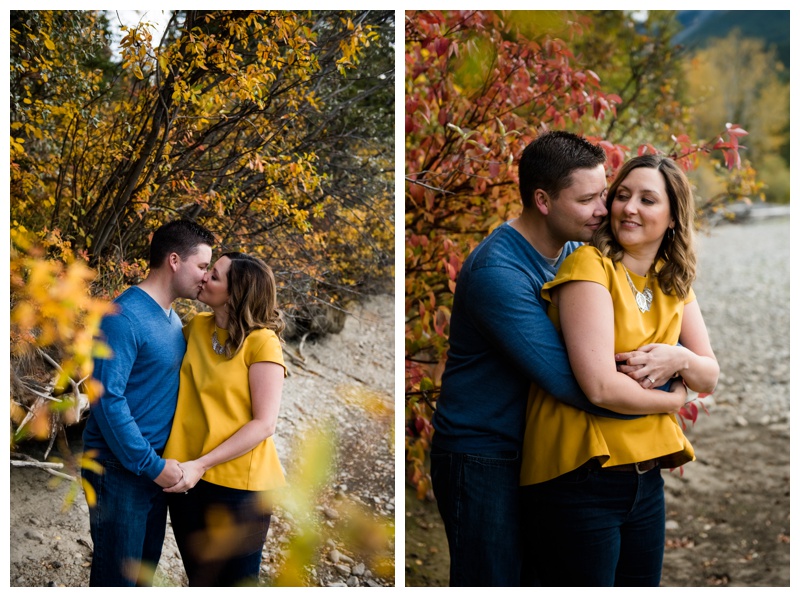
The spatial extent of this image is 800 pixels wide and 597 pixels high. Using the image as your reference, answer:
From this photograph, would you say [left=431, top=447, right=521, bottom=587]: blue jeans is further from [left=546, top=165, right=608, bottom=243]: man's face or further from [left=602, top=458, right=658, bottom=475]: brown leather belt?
[left=546, top=165, right=608, bottom=243]: man's face

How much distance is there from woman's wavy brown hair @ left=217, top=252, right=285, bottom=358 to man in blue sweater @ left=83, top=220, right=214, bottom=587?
0.12 metres

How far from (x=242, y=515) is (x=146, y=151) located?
109cm

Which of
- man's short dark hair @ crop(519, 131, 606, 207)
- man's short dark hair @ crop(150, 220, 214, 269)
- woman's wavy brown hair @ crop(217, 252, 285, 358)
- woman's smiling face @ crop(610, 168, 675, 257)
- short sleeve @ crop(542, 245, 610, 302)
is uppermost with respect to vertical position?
man's short dark hair @ crop(519, 131, 606, 207)

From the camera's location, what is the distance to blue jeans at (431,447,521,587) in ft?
5.11

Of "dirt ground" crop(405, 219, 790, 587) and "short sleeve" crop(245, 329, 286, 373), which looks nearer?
"short sleeve" crop(245, 329, 286, 373)

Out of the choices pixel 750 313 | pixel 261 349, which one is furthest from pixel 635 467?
pixel 750 313

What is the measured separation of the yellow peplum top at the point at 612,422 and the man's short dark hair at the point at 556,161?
163 mm

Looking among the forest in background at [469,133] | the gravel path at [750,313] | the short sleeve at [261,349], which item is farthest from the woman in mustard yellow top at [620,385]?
the gravel path at [750,313]

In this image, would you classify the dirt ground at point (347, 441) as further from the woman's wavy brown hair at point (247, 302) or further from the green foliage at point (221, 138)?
the woman's wavy brown hair at point (247, 302)

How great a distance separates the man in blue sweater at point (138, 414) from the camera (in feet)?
5.57

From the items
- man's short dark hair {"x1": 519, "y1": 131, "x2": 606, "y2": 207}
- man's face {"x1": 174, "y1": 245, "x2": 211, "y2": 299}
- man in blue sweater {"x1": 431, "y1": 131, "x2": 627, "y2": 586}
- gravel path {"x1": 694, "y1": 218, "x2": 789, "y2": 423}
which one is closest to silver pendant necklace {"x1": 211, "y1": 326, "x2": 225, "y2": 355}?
man's face {"x1": 174, "y1": 245, "x2": 211, "y2": 299}

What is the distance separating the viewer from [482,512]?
5.13 ft

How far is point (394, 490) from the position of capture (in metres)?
2.23
